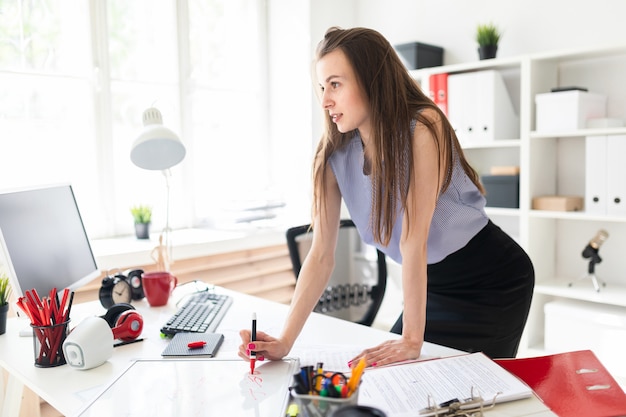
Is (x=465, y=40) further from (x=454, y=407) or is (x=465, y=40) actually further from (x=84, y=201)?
(x=454, y=407)

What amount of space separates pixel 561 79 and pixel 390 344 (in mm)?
2298

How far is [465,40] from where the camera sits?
3.36m

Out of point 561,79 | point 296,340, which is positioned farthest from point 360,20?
point 296,340

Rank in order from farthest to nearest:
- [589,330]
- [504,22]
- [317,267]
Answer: [504,22] → [589,330] → [317,267]

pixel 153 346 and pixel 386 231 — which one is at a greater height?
pixel 386 231

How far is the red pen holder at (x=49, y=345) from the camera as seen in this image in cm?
131

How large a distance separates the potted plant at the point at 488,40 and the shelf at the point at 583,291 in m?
1.24

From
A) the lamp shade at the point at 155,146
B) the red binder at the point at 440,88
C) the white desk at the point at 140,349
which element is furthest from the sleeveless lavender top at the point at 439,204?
the red binder at the point at 440,88

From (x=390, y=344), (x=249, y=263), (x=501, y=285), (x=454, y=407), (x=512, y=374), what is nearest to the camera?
(x=454, y=407)

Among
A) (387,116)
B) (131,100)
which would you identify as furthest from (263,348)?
(131,100)

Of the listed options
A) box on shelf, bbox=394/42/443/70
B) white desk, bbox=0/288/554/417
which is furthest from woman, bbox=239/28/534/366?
box on shelf, bbox=394/42/443/70

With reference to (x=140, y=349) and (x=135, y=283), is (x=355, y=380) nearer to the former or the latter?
(x=140, y=349)

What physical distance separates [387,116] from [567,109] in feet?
5.61

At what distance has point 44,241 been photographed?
159 cm
